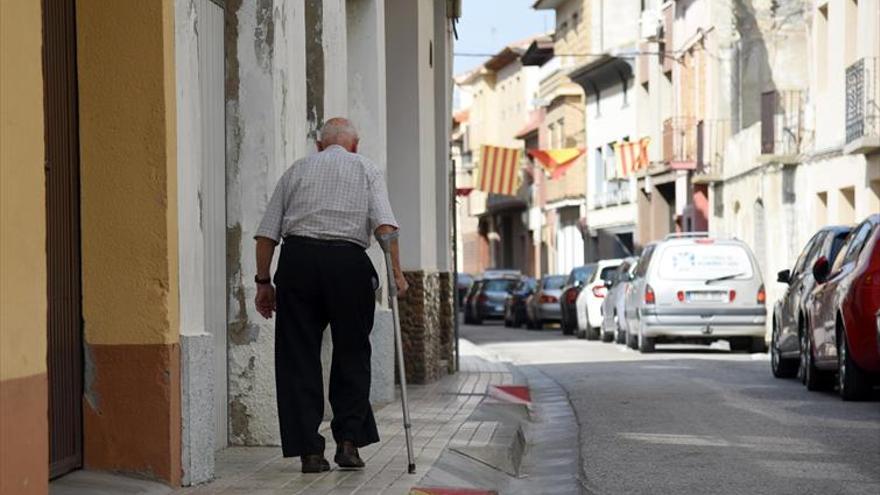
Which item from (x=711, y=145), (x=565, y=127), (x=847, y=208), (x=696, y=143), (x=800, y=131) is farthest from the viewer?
(x=565, y=127)

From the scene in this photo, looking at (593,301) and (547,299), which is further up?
(593,301)

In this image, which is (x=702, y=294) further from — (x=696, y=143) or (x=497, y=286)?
(x=497, y=286)

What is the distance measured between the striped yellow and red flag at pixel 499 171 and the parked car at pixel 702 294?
3508cm

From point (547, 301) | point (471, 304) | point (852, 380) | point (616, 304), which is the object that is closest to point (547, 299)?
point (547, 301)

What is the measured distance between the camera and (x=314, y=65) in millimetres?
13797

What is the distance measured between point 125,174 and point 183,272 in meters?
0.54

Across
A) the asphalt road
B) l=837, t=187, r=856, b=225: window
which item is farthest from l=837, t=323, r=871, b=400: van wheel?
l=837, t=187, r=856, b=225: window

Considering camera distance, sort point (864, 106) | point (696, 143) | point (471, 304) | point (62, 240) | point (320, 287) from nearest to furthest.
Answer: point (62, 240)
point (320, 287)
point (864, 106)
point (696, 143)
point (471, 304)

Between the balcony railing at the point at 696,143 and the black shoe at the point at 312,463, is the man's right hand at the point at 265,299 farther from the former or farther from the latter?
the balcony railing at the point at 696,143

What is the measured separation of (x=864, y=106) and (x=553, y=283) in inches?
680

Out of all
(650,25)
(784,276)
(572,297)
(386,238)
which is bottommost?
(572,297)

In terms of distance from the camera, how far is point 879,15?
34.0 metres

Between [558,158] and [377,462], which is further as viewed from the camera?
[558,158]

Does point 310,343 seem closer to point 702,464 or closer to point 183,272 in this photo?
point 183,272
